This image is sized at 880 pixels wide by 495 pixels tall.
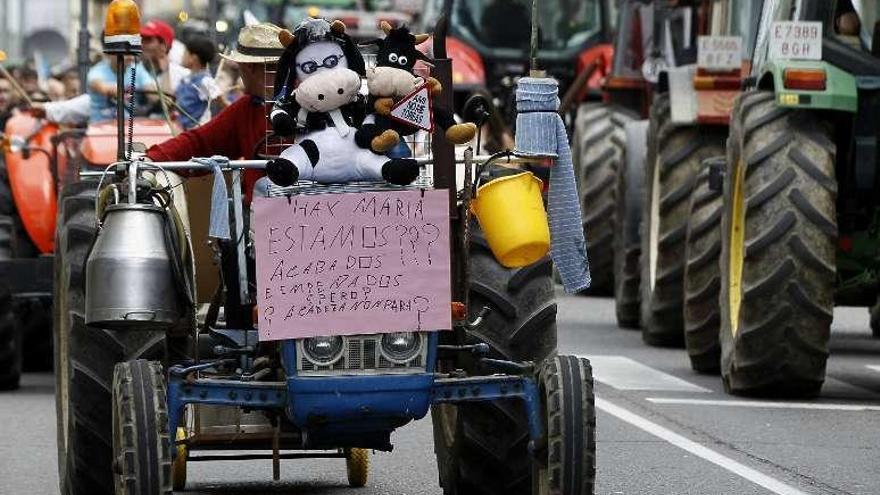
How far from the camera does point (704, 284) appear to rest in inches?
651

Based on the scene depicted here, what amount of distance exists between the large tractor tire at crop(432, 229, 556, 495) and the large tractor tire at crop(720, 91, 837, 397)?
4595mm

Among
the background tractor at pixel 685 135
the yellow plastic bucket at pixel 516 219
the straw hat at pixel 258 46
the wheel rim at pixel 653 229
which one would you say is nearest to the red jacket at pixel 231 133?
the straw hat at pixel 258 46

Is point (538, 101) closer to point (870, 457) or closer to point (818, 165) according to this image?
point (870, 457)

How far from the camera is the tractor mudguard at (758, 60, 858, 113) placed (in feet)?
46.9

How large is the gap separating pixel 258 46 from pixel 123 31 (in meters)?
1.01

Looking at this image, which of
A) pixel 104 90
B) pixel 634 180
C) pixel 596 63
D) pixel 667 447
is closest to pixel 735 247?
pixel 667 447

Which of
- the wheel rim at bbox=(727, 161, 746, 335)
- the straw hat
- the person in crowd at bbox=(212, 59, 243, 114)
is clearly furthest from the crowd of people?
the straw hat

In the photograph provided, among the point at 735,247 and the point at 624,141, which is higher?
the point at 735,247

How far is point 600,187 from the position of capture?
2312 centimetres

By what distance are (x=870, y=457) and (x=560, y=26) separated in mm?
17992

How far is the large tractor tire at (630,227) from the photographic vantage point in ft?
67.6

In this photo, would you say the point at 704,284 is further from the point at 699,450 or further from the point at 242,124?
the point at 242,124

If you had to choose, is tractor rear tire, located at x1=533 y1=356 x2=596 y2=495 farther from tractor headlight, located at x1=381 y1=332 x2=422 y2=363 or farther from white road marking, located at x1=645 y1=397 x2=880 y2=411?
white road marking, located at x1=645 y1=397 x2=880 y2=411

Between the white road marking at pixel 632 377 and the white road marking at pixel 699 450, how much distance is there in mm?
795
